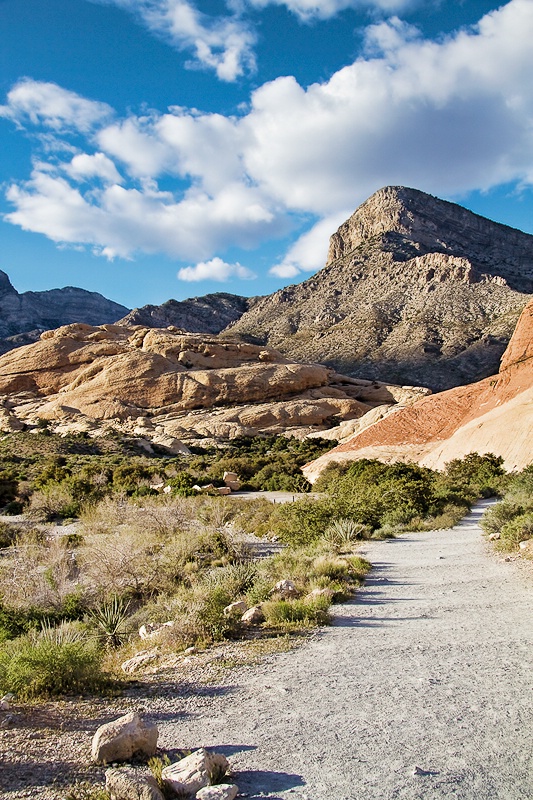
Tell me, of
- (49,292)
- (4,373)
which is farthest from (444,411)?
(49,292)

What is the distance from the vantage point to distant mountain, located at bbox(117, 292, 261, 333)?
118 metres

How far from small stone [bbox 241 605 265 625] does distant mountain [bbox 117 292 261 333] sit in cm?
10967

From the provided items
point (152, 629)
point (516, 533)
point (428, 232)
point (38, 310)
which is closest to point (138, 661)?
point (152, 629)

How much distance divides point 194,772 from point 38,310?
18840cm

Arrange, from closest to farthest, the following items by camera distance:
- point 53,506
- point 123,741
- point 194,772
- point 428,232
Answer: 1. point 194,772
2. point 123,741
3. point 53,506
4. point 428,232

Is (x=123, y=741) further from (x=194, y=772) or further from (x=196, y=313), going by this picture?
(x=196, y=313)

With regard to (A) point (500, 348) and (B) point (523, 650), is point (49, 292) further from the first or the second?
(B) point (523, 650)

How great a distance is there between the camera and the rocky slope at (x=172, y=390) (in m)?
51.2

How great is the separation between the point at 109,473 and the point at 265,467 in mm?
9405

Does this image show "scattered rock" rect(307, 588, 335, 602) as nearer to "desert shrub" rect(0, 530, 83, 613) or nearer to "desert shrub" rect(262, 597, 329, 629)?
"desert shrub" rect(262, 597, 329, 629)

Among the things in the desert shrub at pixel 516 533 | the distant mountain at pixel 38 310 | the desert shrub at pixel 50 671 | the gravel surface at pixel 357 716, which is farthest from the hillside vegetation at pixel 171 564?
the distant mountain at pixel 38 310

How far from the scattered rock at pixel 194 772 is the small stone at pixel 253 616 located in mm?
3678

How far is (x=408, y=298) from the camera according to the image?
8731 centimetres

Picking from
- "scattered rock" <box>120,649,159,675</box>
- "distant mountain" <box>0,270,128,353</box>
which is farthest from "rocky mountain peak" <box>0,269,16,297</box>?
"scattered rock" <box>120,649,159,675</box>
